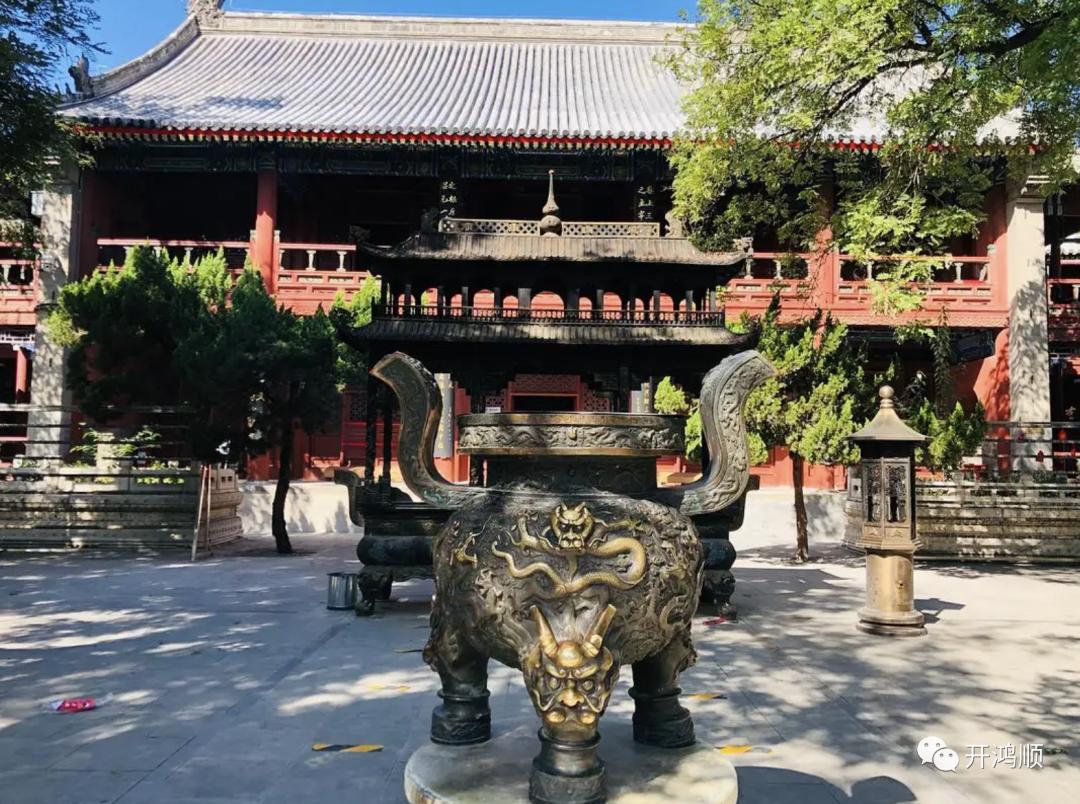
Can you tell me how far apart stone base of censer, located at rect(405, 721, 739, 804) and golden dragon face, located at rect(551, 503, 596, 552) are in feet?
2.25

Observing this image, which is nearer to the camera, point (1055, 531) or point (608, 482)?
point (608, 482)

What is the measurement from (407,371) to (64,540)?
12.0 metres

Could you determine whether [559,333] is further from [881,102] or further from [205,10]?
[205,10]

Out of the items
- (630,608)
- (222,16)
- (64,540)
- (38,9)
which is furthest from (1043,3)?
(222,16)

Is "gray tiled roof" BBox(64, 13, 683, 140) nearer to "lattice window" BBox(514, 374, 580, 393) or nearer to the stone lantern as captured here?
"lattice window" BBox(514, 374, 580, 393)

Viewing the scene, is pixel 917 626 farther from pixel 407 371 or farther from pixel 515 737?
pixel 407 371

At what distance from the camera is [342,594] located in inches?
301

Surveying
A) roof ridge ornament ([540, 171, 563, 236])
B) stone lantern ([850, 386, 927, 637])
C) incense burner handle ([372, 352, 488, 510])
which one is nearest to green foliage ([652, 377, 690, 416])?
roof ridge ornament ([540, 171, 563, 236])

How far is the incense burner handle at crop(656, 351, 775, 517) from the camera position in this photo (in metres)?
2.67

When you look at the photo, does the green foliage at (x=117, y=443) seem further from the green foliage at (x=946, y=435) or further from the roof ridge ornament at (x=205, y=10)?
the roof ridge ornament at (x=205, y=10)

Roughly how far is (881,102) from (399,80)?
13895mm

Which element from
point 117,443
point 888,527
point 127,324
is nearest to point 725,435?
point 888,527

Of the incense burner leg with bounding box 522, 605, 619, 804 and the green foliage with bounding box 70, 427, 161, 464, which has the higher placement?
the green foliage with bounding box 70, 427, 161, 464

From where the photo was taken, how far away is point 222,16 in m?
22.3
